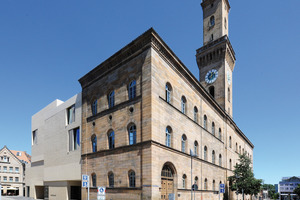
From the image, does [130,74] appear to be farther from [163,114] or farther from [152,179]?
[152,179]

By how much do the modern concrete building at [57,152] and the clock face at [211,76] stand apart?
2671 cm

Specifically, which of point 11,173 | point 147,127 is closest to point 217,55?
point 147,127

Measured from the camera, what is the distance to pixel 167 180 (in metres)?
22.4

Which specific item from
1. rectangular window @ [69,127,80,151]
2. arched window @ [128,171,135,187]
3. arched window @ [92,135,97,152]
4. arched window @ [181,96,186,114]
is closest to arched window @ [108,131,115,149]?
arched window @ [92,135,97,152]

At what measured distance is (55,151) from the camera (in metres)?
35.8

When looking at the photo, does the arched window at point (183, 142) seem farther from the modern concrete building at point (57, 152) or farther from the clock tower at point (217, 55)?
the clock tower at point (217, 55)

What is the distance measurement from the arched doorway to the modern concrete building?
1193cm

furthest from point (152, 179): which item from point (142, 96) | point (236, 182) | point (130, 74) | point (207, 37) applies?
point (207, 37)

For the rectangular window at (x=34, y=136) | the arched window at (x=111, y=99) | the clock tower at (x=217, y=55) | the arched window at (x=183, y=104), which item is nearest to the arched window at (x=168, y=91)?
the arched window at (x=183, y=104)

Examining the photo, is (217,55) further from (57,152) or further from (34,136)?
(34,136)

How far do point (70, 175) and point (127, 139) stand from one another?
12885mm

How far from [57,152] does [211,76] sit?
30.4m

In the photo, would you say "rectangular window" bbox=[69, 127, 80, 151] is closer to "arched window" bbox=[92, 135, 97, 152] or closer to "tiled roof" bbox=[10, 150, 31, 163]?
"arched window" bbox=[92, 135, 97, 152]

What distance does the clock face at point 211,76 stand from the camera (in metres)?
47.5
